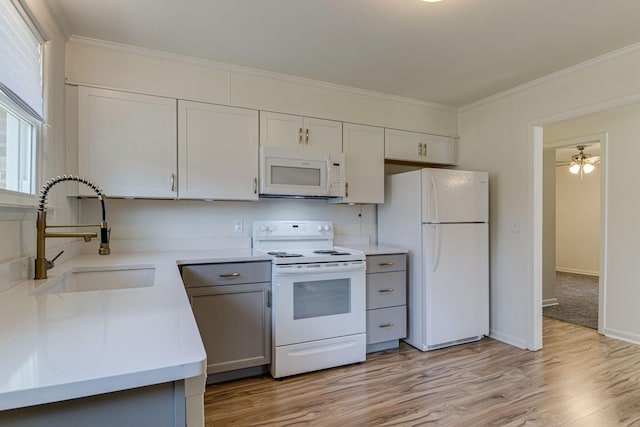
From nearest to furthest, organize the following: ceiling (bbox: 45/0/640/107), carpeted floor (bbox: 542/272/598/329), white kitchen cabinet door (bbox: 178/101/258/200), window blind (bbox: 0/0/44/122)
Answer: window blind (bbox: 0/0/44/122), ceiling (bbox: 45/0/640/107), white kitchen cabinet door (bbox: 178/101/258/200), carpeted floor (bbox: 542/272/598/329)

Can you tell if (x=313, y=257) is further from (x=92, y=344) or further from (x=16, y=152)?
(x=92, y=344)

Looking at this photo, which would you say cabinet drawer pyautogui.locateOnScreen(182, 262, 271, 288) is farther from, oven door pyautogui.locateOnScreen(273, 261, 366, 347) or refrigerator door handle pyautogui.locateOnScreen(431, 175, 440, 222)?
refrigerator door handle pyautogui.locateOnScreen(431, 175, 440, 222)

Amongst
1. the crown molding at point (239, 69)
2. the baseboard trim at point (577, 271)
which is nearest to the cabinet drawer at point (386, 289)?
the crown molding at point (239, 69)

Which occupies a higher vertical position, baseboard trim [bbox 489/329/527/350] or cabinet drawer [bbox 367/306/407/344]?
cabinet drawer [bbox 367/306/407/344]

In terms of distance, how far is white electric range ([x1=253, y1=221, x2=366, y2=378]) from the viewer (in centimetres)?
248

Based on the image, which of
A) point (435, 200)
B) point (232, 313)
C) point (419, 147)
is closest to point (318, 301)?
point (232, 313)

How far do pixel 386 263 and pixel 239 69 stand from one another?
198 cm

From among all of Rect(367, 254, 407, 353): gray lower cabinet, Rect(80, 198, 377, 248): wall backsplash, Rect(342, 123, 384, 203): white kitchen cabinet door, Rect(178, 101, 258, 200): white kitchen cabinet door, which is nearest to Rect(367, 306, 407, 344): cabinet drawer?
Rect(367, 254, 407, 353): gray lower cabinet

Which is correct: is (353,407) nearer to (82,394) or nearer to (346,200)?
(346,200)

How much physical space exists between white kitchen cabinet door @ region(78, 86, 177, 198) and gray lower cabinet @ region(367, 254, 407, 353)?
5.66ft

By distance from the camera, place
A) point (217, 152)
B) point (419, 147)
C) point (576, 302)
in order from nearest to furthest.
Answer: point (217, 152), point (419, 147), point (576, 302)

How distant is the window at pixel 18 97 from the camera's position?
4.77ft

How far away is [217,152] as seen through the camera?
2.68 m

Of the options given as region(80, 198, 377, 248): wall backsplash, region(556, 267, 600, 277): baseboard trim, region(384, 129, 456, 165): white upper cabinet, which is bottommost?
region(556, 267, 600, 277): baseboard trim
